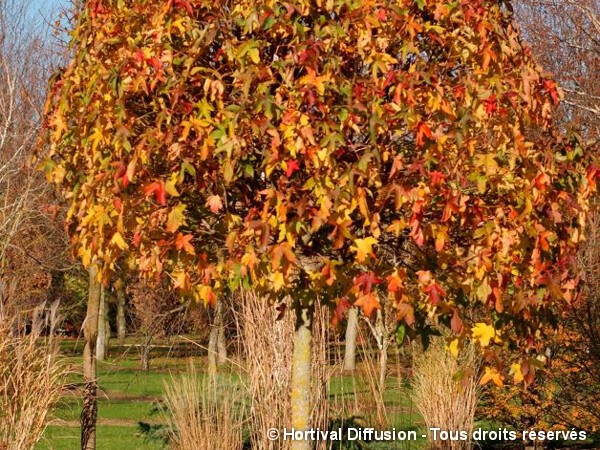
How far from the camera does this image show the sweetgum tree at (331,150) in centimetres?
363

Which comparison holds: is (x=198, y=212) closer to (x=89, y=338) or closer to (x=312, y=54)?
(x=312, y=54)

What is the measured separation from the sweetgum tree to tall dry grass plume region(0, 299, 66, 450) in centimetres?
209

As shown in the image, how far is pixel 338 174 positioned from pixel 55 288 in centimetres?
2433

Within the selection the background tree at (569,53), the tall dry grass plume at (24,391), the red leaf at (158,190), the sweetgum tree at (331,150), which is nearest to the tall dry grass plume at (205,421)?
the tall dry grass plume at (24,391)

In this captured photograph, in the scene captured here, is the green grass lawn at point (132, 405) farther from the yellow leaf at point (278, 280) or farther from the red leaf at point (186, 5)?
the red leaf at point (186, 5)

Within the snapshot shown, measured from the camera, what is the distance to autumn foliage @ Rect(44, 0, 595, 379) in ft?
11.9

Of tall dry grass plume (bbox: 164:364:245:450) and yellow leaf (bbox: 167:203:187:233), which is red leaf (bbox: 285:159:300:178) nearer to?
yellow leaf (bbox: 167:203:187:233)

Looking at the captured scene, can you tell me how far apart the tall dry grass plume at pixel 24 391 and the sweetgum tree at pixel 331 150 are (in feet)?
6.87

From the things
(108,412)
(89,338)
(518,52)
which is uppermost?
(518,52)

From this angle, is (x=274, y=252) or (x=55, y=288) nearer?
(x=274, y=252)

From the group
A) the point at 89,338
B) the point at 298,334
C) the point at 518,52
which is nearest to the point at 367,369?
the point at 89,338

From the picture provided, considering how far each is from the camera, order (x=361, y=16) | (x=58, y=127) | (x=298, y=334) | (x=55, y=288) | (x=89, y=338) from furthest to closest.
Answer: (x=55, y=288), (x=89, y=338), (x=298, y=334), (x=58, y=127), (x=361, y=16)

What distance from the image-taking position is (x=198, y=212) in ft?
14.4

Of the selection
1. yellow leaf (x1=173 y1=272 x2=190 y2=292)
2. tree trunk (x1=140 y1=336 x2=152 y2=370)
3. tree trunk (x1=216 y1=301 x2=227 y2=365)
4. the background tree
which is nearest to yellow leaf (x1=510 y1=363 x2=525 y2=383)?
yellow leaf (x1=173 y1=272 x2=190 y2=292)
